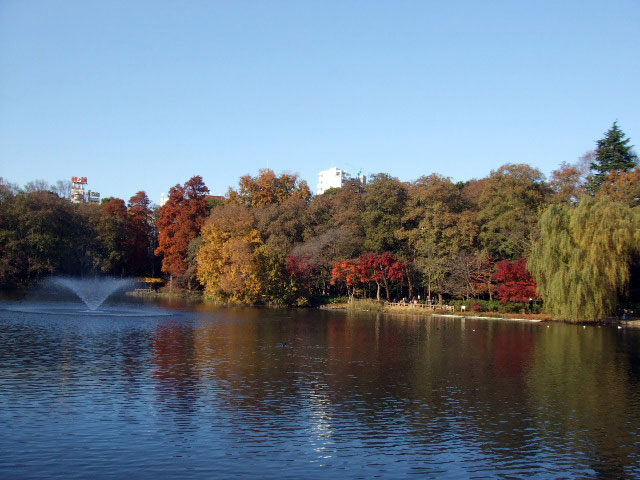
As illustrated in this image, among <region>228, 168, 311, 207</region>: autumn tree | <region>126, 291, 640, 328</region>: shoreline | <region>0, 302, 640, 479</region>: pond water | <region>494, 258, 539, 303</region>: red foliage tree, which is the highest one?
<region>228, 168, 311, 207</region>: autumn tree

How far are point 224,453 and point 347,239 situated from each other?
44.9 m

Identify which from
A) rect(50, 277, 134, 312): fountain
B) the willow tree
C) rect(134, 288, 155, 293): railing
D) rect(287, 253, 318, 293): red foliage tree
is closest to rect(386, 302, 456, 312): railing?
rect(287, 253, 318, 293): red foliage tree

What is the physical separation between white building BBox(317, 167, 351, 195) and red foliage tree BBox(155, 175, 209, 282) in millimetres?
102979

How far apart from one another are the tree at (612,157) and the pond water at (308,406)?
27668 millimetres

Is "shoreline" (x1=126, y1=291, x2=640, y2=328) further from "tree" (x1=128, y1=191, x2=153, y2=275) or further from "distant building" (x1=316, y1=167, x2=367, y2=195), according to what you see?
"distant building" (x1=316, y1=167, x2=367, y2=195)

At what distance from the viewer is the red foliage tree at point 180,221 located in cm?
7162

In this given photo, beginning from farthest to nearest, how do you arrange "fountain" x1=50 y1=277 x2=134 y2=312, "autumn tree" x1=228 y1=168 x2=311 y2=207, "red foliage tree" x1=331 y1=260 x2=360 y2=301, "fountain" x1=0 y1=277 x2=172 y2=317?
"autumn tree" x1=228 y1=168 x2=311 y2=207 < "red foliage tree" x1=331 y1=260 x2=360 y2=301 < "fountain" x1=50 y1=277 x2=134 y2=312 < "fountain" x1=0 y1=277 x2=172 y2=317

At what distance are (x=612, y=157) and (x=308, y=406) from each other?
49.0m

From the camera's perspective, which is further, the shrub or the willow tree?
the shrub

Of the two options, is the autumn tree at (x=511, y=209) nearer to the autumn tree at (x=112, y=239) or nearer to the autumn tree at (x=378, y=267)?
the autumn tree at (x=378, y=267)

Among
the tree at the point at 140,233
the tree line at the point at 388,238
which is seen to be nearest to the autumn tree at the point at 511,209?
the tree line at the point at 388,238

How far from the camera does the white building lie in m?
178

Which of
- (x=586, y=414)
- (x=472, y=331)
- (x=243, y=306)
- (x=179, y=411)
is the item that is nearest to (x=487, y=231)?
(x=472, y=331)

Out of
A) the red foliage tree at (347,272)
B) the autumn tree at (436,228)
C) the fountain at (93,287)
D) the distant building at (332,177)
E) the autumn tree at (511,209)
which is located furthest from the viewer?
the distant building at (332,177)
